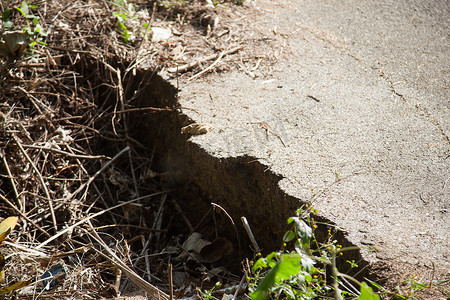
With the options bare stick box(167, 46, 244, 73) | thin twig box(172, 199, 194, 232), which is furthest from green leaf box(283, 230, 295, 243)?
bare stick box(167, 46, 244, 73)

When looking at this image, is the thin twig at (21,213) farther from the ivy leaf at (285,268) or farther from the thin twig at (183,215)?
the ivy leaf at (285,268)

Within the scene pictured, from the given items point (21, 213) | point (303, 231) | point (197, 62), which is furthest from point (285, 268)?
point (197, 62)

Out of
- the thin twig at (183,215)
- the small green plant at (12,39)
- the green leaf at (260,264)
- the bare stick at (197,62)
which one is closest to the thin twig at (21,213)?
the thin twig at (183,215)

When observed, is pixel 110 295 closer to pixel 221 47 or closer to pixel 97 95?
pixel 97 95

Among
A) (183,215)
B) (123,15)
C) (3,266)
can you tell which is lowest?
(183,215)

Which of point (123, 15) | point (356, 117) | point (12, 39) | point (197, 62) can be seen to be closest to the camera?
point (356, 117)

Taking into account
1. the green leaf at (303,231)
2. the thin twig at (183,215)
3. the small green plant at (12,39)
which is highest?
the green leaf at (303,231)

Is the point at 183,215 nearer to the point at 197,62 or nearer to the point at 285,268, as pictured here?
the point at 197,62

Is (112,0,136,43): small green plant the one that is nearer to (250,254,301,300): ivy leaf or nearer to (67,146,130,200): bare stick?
(67,146,130,200): bare stick

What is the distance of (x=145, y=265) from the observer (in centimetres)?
241

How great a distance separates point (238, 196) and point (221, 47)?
122 centimetres

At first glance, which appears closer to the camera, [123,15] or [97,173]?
[97,173]

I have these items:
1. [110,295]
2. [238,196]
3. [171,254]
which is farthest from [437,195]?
[110,295]

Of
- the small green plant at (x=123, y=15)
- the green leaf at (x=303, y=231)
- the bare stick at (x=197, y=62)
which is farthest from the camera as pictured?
the small green plant at (x=123, y=15)
